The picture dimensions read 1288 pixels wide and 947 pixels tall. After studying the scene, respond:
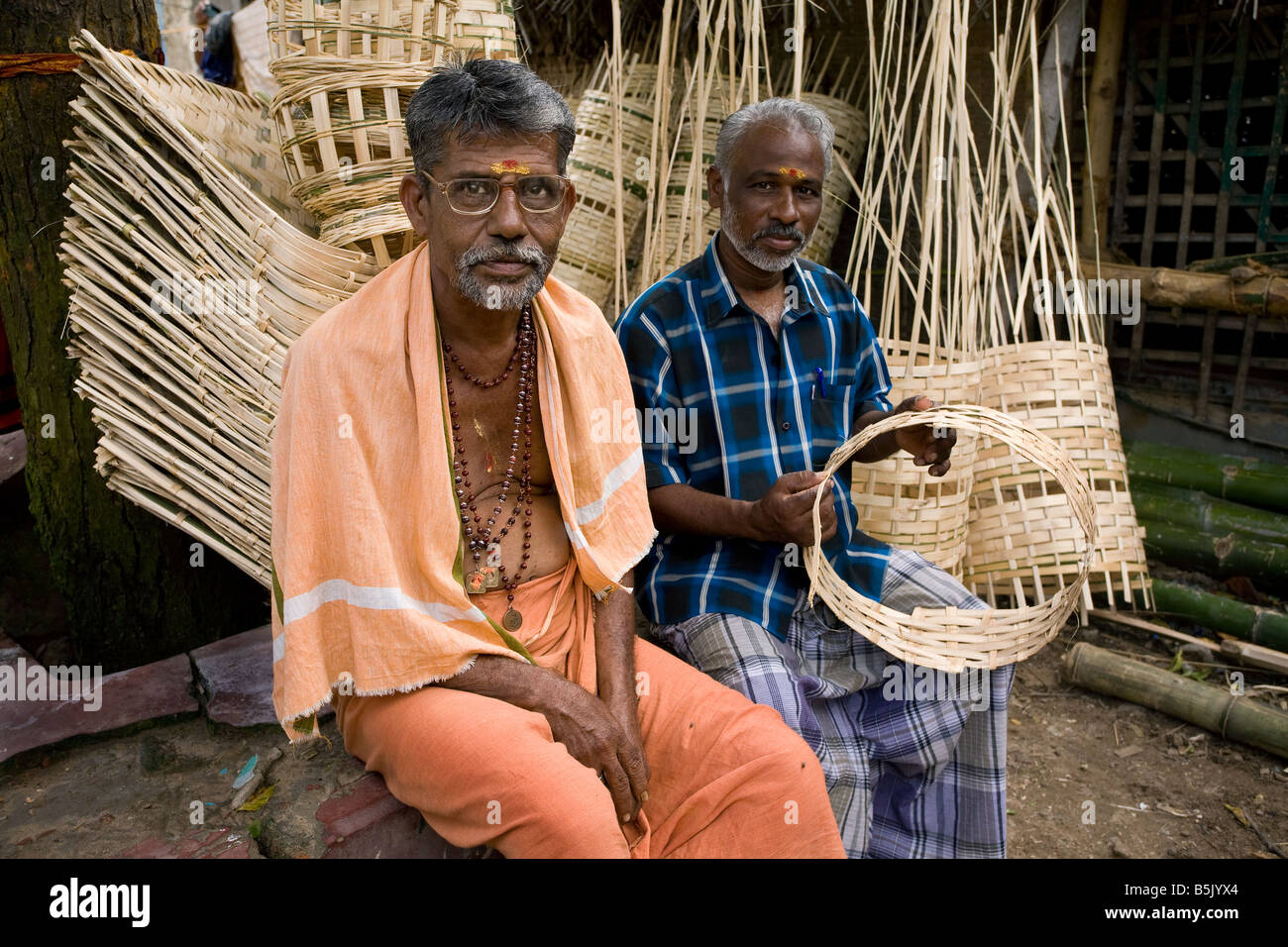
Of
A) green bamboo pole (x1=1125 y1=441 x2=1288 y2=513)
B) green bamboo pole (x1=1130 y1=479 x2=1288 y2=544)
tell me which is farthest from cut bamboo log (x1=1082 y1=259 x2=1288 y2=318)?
green bamboo pole (x1=1130 y1=479 x2=1288 y2=544)

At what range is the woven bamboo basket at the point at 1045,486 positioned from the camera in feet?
9.57

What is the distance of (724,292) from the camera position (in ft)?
6.75

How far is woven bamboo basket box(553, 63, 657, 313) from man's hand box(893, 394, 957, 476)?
1.64 meters

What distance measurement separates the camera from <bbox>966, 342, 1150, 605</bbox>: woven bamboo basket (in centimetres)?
292

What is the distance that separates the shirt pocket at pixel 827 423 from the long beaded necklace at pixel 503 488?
672mm

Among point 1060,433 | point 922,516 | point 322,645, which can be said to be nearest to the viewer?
point 322,645

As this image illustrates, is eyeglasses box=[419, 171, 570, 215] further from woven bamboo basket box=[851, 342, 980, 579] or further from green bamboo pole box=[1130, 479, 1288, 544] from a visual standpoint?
green bamboo pole box=[1130, 479, 1288, 544]

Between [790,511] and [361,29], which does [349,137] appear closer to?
[361,29]

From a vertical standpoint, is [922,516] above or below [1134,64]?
below

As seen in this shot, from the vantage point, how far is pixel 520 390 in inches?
68.9

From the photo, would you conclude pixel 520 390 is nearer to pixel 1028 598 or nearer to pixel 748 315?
pixel 748 315

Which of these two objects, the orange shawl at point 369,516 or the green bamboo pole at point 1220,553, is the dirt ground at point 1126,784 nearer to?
the green bamboo pole at point 1220,553

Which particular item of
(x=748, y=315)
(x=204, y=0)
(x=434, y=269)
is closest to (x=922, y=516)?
(x=748, y=315)

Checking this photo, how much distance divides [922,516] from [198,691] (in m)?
1.88
